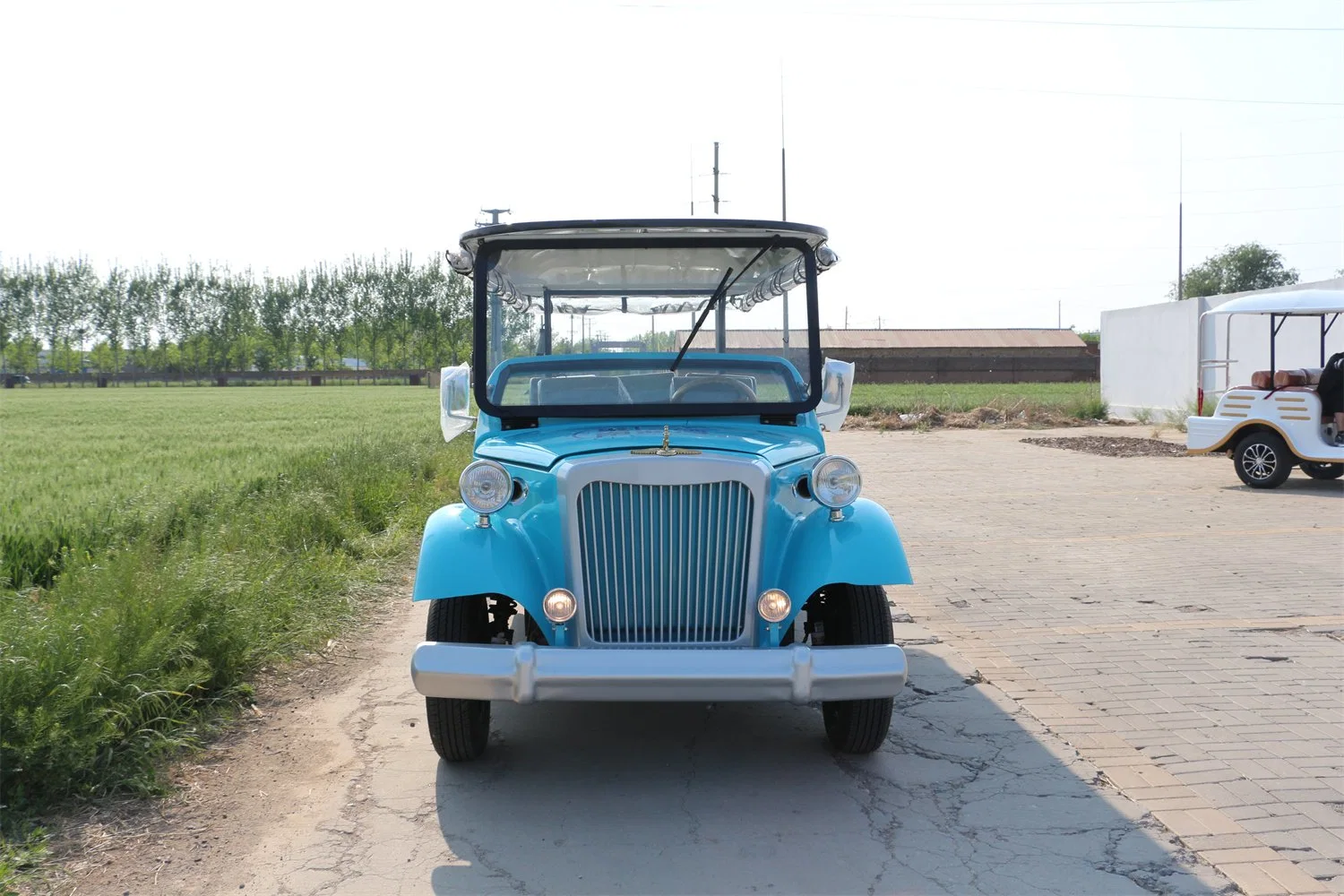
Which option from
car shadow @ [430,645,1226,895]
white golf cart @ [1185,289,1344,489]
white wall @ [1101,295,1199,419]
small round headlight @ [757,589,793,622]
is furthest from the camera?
white wall @ [1101,295,1199,419]

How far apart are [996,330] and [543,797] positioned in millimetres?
67203

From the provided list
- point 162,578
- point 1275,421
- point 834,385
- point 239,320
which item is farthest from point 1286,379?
point 239,320

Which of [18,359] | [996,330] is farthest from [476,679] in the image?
[18,359]

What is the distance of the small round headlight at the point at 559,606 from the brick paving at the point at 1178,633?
2.13m

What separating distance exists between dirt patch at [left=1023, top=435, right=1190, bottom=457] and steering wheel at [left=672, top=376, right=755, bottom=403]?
47.8 feet

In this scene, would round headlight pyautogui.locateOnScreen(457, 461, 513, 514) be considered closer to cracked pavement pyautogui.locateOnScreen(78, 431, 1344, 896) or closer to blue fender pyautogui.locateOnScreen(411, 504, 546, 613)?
blue fender pyautogui.locateOnScreen(411, 504, 546, 613)

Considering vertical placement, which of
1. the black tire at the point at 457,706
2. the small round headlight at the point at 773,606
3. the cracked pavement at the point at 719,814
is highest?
the small round headlight at the point at 773,606

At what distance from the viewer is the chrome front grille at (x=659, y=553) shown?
4.35 meters

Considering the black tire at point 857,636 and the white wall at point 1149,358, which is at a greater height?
the white wall at point 1149,358

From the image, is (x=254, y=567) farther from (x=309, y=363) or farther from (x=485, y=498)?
(x=309, y=363)

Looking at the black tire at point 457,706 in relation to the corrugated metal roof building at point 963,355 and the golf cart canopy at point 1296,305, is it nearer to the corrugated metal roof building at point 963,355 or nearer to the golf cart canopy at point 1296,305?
the golf cart canopy at point 1296,305

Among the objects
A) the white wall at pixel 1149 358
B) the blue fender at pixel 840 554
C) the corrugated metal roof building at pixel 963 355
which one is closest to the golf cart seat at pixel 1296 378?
the white wall at pixel 1149 358

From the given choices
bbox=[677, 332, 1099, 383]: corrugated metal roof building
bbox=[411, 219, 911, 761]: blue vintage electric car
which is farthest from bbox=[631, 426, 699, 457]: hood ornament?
bbox=[677, 332, 1099, 383]: corrugated metal roof building

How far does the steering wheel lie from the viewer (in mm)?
5449
